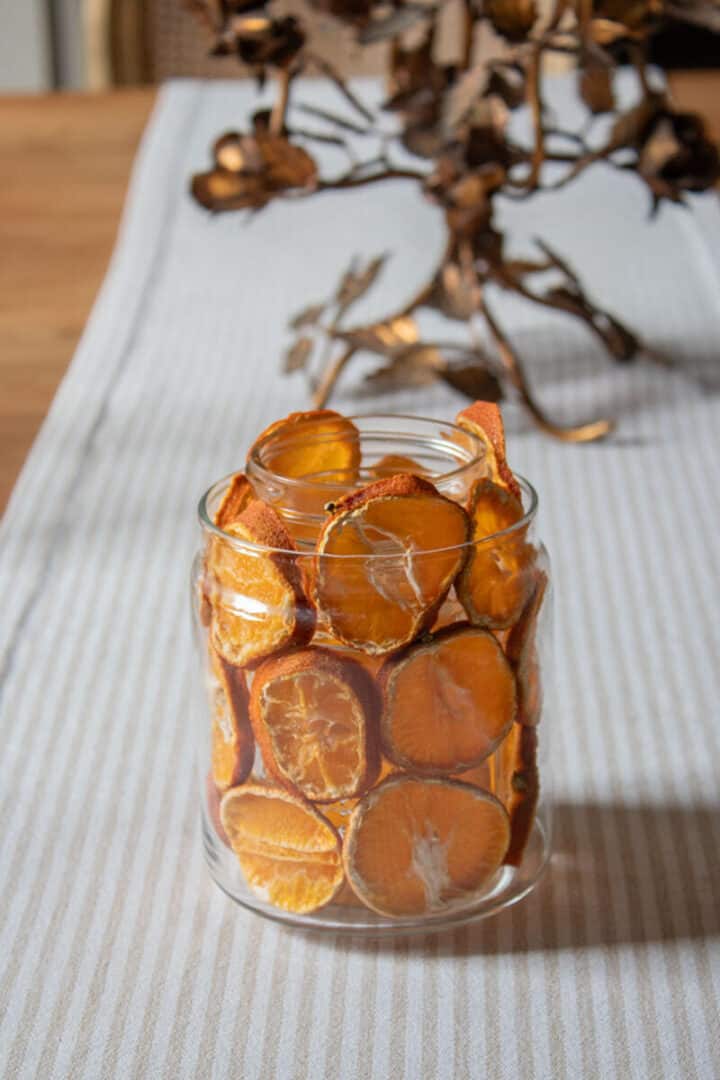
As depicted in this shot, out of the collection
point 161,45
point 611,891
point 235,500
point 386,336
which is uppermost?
point 235,500

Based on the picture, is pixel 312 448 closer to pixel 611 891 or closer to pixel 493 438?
pixel 493 438

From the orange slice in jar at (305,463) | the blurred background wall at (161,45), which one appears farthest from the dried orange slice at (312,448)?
the blurred background wall at (161,45)

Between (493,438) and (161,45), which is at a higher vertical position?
(493,438)

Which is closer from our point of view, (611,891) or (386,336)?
(611,891)

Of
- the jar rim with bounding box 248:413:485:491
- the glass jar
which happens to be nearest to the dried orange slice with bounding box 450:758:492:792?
the glass jar

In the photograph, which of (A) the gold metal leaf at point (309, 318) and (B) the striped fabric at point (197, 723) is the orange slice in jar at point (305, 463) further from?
(A) the gold metal leaf at point (309, 318)

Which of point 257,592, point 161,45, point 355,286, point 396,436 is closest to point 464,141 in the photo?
point 355,286
